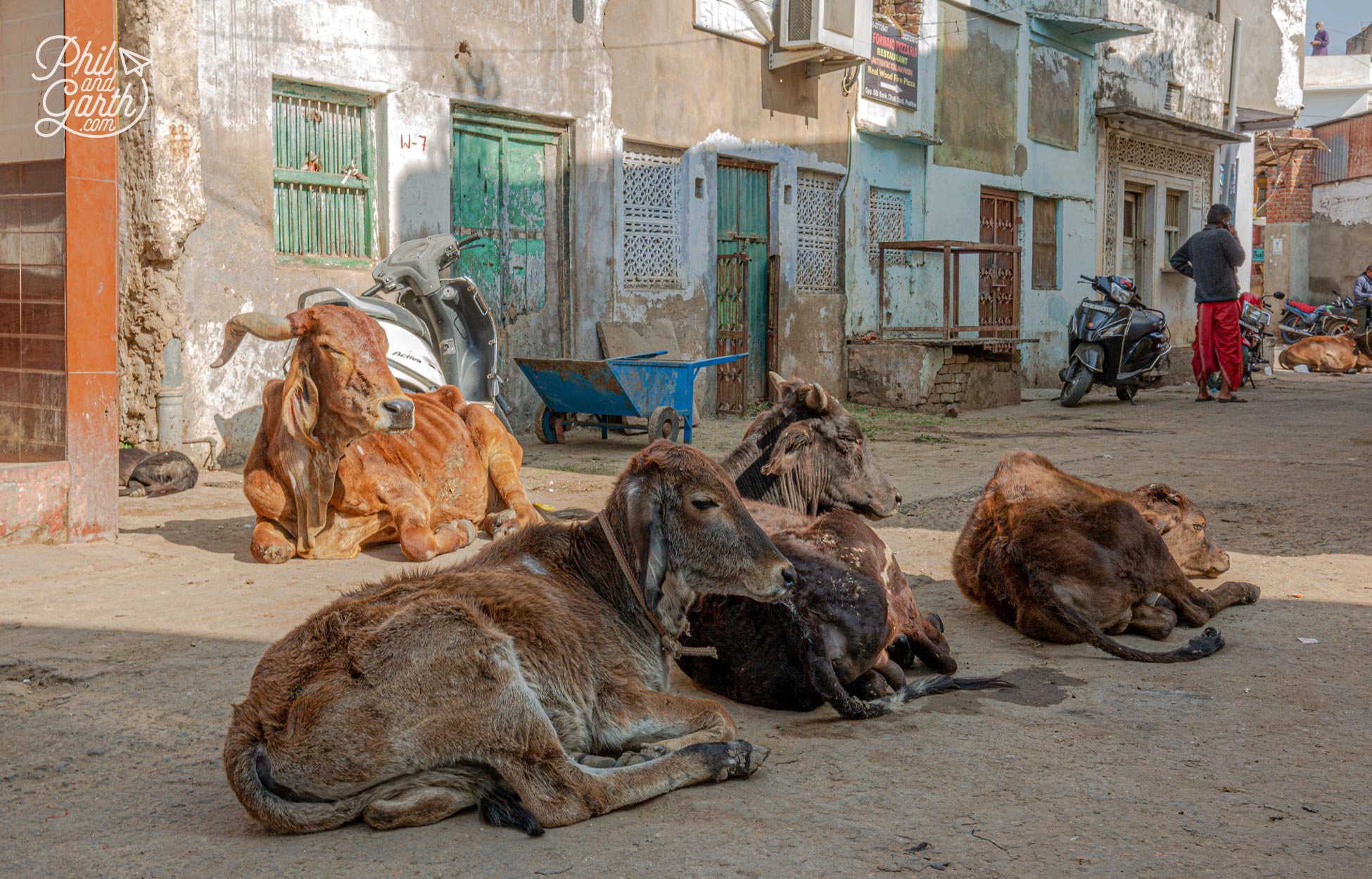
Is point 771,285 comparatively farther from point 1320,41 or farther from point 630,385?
point 1320,41

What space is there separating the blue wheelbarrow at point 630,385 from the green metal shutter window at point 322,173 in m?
1.95

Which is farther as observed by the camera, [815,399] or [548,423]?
[548,423]

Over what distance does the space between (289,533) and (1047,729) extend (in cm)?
443

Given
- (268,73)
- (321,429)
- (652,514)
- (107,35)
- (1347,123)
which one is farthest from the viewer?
(1347,123)

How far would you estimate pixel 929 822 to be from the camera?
3.14 metres

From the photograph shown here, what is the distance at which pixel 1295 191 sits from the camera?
124 feet

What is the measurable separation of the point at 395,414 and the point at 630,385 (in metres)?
5.22

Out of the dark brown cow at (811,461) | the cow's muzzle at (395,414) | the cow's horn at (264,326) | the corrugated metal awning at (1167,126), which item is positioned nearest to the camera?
the dark brown cow at (811,461)

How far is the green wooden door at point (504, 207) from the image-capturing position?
12188 mm

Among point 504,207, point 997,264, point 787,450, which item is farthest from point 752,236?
point 787,450

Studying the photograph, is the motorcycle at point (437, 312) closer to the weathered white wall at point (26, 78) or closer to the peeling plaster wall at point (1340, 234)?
the weathered white wall at point (26, 78)

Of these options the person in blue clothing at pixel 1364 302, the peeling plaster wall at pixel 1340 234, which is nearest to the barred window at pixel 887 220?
the person in blue clothing at pixel 1364 302

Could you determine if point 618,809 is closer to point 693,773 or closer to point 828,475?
point 693,773

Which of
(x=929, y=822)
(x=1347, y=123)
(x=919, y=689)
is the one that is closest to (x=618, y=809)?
(x=929, y=822)
